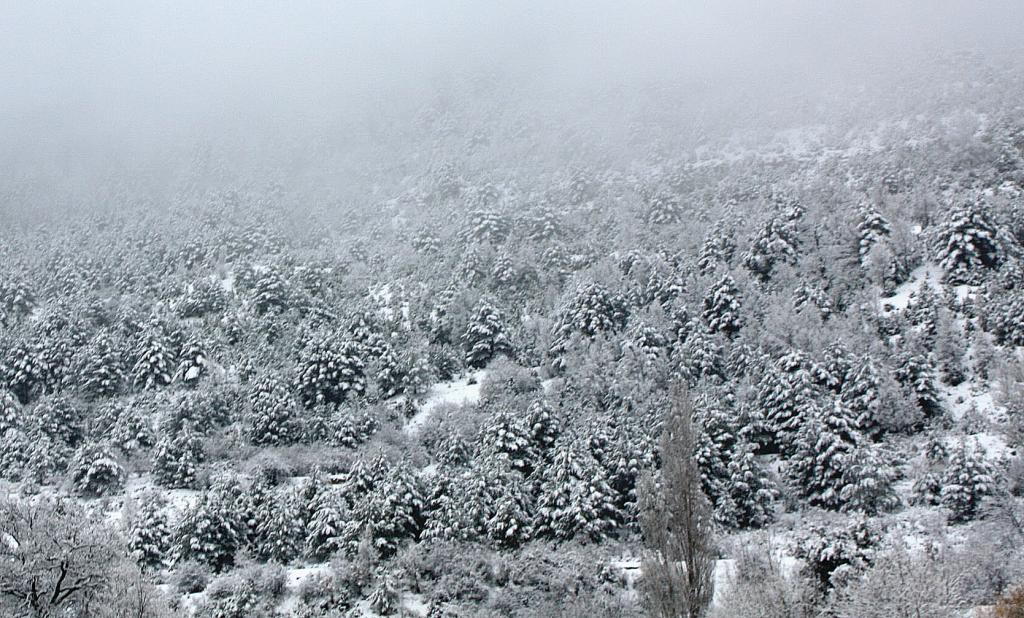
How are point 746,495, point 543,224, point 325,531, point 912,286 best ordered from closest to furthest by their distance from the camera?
point 325,531, point 746,495, point 912,286, point 543,224

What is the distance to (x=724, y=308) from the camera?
51844 millimetres

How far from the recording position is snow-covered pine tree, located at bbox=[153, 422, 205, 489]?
41844 millimetres

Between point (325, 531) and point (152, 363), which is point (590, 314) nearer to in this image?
point (325, 531)

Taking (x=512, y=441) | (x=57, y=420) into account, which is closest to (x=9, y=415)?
(x=57, y=420)

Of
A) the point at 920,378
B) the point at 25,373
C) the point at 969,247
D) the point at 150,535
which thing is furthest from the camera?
the point at 25,373

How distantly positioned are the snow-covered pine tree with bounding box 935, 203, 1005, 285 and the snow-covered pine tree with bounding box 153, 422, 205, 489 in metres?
49.0

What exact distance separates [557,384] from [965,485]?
2518cm

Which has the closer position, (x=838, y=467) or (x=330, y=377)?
(x=838, y=467)

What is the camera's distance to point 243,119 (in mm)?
139125

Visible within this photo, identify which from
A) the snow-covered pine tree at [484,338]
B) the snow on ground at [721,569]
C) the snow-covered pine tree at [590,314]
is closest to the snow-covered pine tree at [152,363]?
the snow-covered pine tree at [484,338]

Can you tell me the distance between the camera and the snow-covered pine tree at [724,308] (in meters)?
51.0

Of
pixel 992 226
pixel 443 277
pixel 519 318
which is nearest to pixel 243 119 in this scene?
pixel 443 277

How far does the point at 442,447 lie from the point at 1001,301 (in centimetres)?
3402

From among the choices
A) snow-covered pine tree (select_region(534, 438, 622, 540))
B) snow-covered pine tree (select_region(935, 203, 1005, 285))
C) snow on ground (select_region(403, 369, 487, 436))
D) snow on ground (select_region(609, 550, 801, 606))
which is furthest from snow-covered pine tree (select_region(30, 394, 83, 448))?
snow-covered pine tree (select_region(935, 203, 1005, 285))
